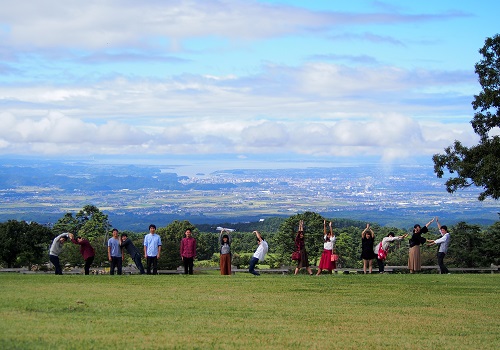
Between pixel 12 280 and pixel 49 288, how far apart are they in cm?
292

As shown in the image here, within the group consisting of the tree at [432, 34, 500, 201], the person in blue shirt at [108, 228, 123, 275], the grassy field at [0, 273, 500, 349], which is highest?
the tree at [432, 34, 500, 201]

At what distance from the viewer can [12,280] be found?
23.6 meters

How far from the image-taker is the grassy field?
14.2m

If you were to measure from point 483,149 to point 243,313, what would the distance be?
1964 centimetres

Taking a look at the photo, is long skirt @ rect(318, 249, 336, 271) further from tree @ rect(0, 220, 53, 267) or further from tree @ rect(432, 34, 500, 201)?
tree @ rect(0, 220, 53, 267)

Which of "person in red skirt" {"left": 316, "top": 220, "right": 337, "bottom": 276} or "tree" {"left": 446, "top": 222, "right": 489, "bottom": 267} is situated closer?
"person in red skirt" {"left": 316, "top": 220, "right": 337, "bottom": 276}

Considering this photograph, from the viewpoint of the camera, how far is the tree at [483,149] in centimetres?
3303

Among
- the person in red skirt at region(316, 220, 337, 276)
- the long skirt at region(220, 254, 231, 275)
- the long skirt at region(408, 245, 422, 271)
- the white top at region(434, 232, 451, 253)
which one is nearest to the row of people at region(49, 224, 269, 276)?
the long skirt at region(220, 254, 231, 275)

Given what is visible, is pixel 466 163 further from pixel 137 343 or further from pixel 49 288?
pixel 137 343

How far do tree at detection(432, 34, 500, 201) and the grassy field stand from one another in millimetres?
8489

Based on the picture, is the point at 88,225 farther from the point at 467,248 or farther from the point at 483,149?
the point at 483,149

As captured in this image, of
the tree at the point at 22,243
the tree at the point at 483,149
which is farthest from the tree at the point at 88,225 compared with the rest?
the tree at the point at 483,149

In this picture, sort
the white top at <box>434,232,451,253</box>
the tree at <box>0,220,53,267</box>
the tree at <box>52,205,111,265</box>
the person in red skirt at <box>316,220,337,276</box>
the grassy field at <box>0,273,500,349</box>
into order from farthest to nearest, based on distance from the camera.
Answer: the tree at <box>52,205,111,265</box> < the tree at <box>0,220,53,267</box> < the white top at <box>434,232,451,253</box> < the person in red skirt at <box>316,220,337,276</box> < the grassy field at <box>0,273,500,349</box>

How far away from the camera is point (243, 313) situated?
1756 centimetres
